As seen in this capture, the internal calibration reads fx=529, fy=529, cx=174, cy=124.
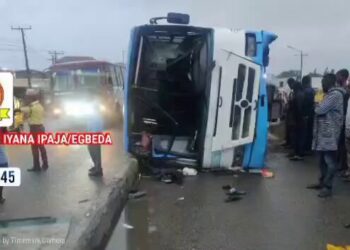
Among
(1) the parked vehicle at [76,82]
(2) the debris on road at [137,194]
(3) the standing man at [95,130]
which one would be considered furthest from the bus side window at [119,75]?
(2) the debris on road at [137,194]

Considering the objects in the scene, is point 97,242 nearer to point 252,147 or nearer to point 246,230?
point 246,230

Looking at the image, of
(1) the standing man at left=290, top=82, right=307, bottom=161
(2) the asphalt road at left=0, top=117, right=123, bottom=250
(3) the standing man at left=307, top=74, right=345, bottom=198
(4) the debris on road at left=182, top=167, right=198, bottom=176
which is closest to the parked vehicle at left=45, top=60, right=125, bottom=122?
(2) the asphalt road at left=0, top=117, right=123, bottom=250

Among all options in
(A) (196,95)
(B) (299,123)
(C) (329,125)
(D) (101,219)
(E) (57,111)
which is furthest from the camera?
(E) (57,111)

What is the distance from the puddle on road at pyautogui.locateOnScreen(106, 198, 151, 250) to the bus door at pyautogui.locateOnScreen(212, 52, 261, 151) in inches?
84.1

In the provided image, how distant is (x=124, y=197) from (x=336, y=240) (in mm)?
3334

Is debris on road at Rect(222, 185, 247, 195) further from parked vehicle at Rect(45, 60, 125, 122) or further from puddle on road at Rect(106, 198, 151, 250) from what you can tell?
parked vehicle at Rect(45, 60, 125, 122)

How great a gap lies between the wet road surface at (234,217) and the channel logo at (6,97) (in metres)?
2.49

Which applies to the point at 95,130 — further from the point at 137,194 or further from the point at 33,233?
the point at 33,233

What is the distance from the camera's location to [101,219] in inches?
244

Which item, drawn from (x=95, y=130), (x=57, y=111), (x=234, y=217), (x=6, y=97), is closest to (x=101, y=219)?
(x=234, y=217)

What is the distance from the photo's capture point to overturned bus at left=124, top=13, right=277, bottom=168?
29.0 ft

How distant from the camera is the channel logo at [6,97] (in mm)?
3641

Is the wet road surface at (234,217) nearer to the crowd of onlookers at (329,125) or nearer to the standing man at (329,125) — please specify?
the crowd of onlookers at (329,125)

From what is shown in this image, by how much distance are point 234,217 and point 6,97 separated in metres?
3.78
